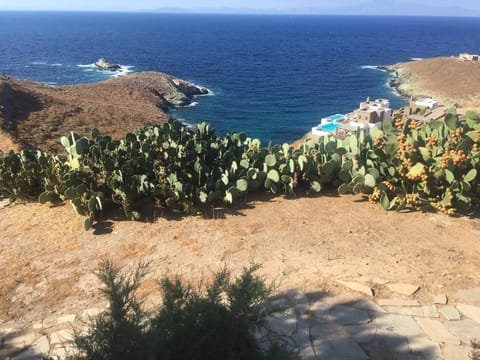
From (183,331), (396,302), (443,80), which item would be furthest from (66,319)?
(443,80)

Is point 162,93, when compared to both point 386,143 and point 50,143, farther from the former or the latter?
point 386,143

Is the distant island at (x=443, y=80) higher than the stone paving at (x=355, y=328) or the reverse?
the reverse

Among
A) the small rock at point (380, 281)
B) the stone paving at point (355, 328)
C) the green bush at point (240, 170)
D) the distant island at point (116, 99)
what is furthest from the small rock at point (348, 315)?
the distant island at point (116, 99)

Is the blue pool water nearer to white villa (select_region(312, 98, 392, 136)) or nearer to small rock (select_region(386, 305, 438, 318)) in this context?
white villa (select_region(312, 98, 392, 136))

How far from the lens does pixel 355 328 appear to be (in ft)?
12.3

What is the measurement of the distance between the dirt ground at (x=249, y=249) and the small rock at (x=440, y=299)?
→ 0.08 metres

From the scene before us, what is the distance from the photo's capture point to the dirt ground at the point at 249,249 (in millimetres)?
4539

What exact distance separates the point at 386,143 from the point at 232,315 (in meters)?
4.82

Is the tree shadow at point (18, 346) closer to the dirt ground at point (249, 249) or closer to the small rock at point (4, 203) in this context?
the dirt ground at point (249, 249)

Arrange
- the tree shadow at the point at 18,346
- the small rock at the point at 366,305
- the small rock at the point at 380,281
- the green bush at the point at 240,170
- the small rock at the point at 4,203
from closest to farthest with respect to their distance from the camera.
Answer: the tree shadow at the point at 18,346 < the small rock at the point at 366,305 < the small rock at the point at 380,281 < the green bush at the point at 240,170 < the small rock at the point at 4,203

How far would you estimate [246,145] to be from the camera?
25.7ft

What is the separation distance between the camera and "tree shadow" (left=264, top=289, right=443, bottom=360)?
3438 millimetres

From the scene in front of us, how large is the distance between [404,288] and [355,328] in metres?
0.96

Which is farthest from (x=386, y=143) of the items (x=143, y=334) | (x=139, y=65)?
(x=139, y=65)
